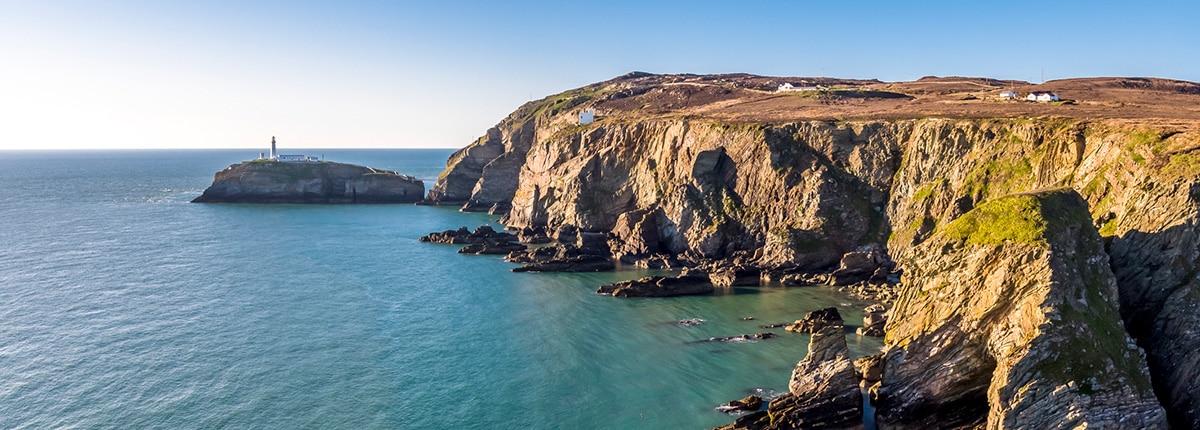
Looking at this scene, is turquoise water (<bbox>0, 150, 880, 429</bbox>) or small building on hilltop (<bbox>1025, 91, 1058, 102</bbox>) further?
small building on hilltop (<bbox>1025, 91, 1058, 102</bbox>)

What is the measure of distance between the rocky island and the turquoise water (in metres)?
6.27

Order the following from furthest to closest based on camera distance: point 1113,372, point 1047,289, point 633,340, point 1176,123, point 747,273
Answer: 1. point 747,273
2. point 1176,123
3. point 633,340
4. point 1047,289
5. point 1113,372

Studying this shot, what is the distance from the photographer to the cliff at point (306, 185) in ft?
465

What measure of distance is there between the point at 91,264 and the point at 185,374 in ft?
144

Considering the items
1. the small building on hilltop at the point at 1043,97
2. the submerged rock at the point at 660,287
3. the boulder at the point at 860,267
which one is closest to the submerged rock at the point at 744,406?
the submerged rock at the point at 660,287

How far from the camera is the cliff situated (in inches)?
5576

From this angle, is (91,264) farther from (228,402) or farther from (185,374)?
(228,402)

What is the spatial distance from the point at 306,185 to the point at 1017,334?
453 feet

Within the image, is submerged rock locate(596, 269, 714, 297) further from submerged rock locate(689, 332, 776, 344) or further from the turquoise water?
submerged rock locate(689, 332, 776, 344)

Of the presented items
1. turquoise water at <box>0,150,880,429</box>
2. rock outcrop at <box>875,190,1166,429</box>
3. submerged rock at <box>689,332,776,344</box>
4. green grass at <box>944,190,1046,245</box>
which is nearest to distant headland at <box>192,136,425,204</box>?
turquoise water at <box>0,150,880,429</box>

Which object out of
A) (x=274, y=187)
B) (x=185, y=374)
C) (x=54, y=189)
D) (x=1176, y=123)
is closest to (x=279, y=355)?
(x=185, y=374)

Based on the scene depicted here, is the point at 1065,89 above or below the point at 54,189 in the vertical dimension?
above

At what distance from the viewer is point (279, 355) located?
4728cm

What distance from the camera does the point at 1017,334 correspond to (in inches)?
1264
